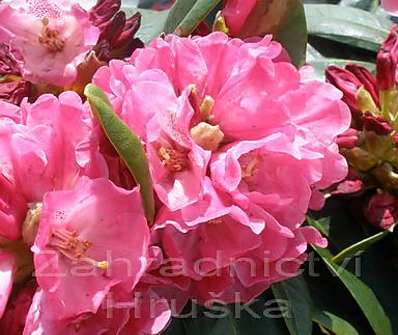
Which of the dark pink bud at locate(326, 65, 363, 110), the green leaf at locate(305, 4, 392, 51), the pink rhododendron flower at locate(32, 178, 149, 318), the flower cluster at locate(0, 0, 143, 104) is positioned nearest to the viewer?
the pink rhododendron flower at locate(32, 178, 149, 318)

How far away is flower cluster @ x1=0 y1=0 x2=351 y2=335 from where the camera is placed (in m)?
0.55

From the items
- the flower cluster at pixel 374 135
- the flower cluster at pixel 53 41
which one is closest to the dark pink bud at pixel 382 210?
the flower cluster at pixel 374 135

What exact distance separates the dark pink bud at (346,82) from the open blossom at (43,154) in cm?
27

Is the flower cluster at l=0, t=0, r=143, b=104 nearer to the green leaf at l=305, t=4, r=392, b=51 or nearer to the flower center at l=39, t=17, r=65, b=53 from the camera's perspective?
→ the flower center at l=39, t=17, r=65, b=53

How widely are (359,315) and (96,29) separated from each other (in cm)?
32

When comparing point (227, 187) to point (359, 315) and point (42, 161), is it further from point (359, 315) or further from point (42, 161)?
point (359, 315)

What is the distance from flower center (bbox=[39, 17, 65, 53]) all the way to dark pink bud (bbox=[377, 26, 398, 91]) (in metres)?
0.26

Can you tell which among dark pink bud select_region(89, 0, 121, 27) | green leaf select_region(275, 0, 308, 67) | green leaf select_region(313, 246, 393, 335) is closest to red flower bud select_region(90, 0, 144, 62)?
dark pink bud select_region(89, 0, 121, 27)

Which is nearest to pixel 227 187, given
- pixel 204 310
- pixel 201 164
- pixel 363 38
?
pixel 201 164

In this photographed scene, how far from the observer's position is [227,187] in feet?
1.83

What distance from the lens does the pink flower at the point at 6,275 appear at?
1.77ft

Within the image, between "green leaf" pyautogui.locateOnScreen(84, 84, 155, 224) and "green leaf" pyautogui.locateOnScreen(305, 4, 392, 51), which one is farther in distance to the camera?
"green leaf" pyautogui.locateOnScreen(305, 4, 392, 51)

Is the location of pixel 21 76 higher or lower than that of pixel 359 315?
higher

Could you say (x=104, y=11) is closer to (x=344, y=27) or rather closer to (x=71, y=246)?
(x=71, y=246)
